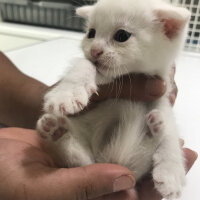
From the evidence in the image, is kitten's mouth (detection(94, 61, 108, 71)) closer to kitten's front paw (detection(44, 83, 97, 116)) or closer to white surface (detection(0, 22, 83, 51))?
kitten's front paw (detection(44, 83, 97, 116))

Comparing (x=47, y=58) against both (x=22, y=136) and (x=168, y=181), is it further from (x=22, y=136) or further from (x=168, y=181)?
(x=168, y=181)

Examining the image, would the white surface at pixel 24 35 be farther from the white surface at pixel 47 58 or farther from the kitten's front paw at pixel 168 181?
the kitten's front paw at pixel 168 181

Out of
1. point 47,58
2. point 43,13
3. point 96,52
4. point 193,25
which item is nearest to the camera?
point 96,52

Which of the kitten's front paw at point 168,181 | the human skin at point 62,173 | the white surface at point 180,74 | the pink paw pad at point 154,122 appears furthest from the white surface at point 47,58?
the kitten's front paw at point 168,181

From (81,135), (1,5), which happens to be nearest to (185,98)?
(81,135)

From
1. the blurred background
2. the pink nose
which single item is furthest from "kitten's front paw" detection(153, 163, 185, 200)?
the blurred background

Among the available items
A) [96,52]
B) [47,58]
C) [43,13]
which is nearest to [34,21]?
[43,13]

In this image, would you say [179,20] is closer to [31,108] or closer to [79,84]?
[79,84]
